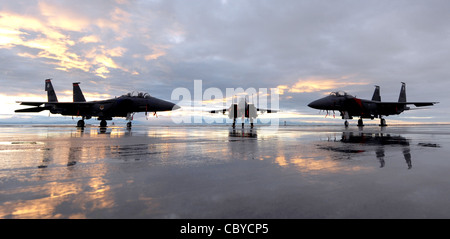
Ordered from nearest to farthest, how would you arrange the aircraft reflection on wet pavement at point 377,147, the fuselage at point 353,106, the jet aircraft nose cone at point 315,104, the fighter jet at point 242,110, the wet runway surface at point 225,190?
1. the wet runway surface at point 225,190
2. the aircraft reflection on wet pavement at point 377,147
3. the jet aircraft nose cone at point 315,104
4. the fuselage at point 353,106
5. the fighter jet at point 242,110

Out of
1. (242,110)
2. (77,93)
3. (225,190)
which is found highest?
(77,93)

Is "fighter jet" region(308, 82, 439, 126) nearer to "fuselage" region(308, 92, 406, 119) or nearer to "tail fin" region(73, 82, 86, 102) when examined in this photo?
"fuselage" region(308, 92, 406, 119)

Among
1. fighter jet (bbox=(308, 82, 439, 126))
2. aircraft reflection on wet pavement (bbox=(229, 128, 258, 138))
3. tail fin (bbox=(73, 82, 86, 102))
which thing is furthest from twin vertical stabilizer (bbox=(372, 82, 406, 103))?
tail fin (bbox=(73, 82, 86, 102))

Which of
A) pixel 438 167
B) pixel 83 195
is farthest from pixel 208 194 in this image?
pixel 438 167

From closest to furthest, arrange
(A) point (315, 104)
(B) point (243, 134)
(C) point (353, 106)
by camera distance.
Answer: (B) point (243, 134) < (A) point (315, 104) < (C) point (353, 106)

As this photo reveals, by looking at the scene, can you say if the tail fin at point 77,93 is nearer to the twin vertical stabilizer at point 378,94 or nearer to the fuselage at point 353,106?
the fuselage at point 353,106

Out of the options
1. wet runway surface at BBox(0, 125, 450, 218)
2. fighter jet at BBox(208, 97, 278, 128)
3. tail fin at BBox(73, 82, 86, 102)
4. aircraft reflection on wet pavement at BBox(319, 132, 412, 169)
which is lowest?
wet runway surface at BBox(0, 125, 450, 218)

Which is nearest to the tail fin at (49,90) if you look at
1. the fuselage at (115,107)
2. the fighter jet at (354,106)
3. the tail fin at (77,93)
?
the tail fin at (77,93)

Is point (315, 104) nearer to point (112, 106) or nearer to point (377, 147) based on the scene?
point (377, 147)

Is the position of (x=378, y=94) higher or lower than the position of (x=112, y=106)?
higher

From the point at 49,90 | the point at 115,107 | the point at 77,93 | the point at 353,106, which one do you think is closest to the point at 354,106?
Result: the point at 353,106
